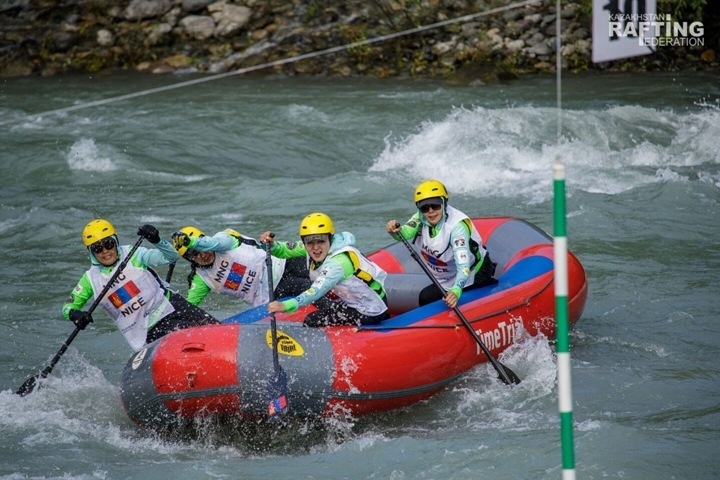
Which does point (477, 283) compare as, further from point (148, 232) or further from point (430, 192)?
point (148, 232)

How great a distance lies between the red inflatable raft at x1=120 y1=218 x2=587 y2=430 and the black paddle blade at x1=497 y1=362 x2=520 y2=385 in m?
0.20

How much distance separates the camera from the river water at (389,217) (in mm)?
6473

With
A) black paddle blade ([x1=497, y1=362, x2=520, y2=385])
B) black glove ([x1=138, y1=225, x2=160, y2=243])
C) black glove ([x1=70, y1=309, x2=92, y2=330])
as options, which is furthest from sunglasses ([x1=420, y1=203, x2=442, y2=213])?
black glove ([x1=70, y1=309, x2=92, y2=330])

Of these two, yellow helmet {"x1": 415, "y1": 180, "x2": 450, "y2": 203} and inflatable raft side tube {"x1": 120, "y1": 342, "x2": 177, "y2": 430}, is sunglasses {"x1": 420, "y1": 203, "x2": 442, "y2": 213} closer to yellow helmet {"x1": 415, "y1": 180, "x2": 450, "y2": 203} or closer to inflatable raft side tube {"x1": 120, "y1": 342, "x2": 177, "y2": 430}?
yellow helmet {"x1": 415, "y1": 180, "x2": 450, "y2": 203}

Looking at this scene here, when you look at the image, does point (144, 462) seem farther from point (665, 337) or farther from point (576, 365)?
point (665, 337)

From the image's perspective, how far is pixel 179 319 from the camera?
7.53 meters

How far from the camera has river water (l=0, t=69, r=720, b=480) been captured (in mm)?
6473

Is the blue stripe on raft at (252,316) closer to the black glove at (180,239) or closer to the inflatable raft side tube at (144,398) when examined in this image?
the black glove at (180,239)

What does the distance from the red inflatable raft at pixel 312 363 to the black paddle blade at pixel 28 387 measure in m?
1.03

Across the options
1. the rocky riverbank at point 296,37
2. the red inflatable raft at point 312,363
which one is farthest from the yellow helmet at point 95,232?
the rocky riverbank at point 296,37

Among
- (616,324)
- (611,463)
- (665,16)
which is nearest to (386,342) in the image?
(611,463)

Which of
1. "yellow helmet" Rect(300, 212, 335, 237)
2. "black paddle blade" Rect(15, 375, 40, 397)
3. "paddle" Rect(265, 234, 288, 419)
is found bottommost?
"black paddle blade" Rect(15, 375, 40, 397)

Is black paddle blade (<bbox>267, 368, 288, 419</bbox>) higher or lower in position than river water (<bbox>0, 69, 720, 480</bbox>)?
higher

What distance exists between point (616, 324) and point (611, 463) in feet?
9.51
